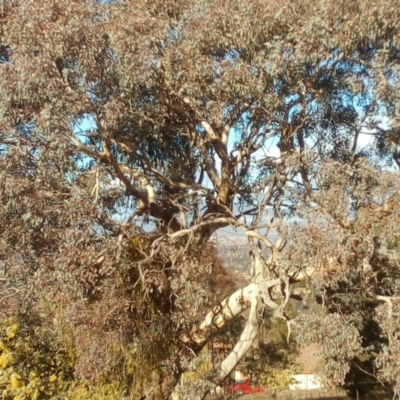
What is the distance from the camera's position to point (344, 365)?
27.1ft

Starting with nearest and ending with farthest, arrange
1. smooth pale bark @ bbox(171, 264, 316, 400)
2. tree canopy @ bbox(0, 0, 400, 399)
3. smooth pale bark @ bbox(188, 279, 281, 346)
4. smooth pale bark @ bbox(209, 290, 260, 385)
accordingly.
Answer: tree canopy @ bbox(0, 0, 400, 399)
smooth pale bark @ bbox(171, 264, 316, 400)
smooth pale bark @ bbox(209, 290, 260, 385)
smooth pale bark @ bbox(188, 279, 281, 346)

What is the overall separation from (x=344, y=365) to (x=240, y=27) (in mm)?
4834

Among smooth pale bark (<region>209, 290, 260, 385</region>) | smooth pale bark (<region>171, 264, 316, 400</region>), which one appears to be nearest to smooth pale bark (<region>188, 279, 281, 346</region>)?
smooth pale bark (<region>171, 264, 316, 400</region>)

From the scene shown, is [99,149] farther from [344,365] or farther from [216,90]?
[344,365]

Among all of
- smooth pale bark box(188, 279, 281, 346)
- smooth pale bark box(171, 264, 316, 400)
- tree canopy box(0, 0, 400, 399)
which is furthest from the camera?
smooth pale bark box(188, 279, 281, 346)

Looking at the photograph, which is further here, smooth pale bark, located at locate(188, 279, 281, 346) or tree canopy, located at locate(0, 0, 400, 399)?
smooth pale bark, located at locate(188, 279, 281, 346)

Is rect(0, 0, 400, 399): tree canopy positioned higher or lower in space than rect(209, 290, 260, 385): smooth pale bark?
higher

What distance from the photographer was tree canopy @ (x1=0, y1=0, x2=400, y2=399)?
8.03 meters

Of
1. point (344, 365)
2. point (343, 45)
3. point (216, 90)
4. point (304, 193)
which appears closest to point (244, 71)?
point (216, 90)

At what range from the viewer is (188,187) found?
1045 centimetres

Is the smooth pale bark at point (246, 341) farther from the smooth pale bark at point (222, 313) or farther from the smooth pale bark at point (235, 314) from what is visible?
the smooth pale bark at point (222, 313)

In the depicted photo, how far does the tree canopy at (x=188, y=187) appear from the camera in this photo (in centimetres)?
803

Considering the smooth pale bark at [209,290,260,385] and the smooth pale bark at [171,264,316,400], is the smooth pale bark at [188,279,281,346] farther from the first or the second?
the smooth pale bark at [209,290,260,385]

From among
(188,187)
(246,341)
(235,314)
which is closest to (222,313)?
(235,314)
